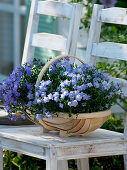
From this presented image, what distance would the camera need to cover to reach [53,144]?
1.60 m

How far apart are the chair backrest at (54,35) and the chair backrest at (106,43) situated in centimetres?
14

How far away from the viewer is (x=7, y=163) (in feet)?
8.37

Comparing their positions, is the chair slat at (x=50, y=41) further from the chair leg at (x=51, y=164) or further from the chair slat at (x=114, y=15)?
the chair leg at (x=51, y=164)

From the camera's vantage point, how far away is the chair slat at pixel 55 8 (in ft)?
7.78

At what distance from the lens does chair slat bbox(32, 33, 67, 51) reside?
239 centimetres

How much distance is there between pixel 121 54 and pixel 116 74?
0.64 m

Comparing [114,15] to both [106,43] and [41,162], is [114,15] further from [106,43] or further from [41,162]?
[41,162]

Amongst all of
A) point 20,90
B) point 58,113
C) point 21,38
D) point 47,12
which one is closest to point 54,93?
point 58,113

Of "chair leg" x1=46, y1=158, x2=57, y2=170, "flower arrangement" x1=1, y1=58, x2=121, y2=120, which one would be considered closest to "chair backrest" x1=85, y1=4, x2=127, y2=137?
"flower arrangement" x1=1, y1=58, x2=121, y2=120

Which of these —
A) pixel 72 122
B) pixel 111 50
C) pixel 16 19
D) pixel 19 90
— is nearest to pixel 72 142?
pixel 72 122

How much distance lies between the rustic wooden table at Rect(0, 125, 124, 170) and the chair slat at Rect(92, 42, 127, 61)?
42 cm

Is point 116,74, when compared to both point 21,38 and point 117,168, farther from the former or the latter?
point 21,38

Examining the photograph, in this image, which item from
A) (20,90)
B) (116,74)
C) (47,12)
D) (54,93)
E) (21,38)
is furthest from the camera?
(21,38)

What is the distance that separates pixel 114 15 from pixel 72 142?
0.77 metres
